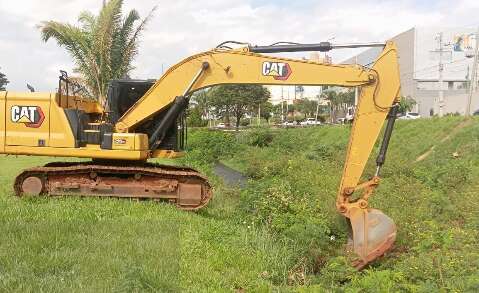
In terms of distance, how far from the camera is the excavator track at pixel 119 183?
1065cm

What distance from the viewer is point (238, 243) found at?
8.12 metres

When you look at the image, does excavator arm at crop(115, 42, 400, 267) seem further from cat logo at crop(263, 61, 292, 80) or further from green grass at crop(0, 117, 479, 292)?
green grass at crop(0, 117, 479, 292)

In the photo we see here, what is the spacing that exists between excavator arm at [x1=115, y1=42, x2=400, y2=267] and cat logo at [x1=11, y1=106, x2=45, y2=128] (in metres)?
1.50

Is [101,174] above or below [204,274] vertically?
above

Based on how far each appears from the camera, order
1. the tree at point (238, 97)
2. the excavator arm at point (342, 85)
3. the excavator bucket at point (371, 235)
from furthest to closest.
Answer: the tree at point (238, 97) < the excavator arm at point (342, 85) < the excavator bucket at point (371, 235)

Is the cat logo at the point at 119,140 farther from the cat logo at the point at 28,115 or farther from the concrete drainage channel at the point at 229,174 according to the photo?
the concrete drainage channel at the point at 229,174

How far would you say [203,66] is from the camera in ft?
33.6

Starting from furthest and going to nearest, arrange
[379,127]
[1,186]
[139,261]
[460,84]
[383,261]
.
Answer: [460,84] < [1,186] < [379,127] < [383,261] < [139,261]

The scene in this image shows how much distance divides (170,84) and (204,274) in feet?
16.6

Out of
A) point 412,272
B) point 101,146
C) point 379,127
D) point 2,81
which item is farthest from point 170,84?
point 2,81

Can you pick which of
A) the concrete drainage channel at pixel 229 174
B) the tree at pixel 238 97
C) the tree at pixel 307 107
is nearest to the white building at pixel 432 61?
the tree at pixel 307 107

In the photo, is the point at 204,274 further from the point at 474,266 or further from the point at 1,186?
the point at 1,186

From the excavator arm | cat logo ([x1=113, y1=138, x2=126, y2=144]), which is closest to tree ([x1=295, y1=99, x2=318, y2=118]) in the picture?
the excavator arm

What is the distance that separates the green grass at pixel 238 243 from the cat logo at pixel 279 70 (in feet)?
7.34
